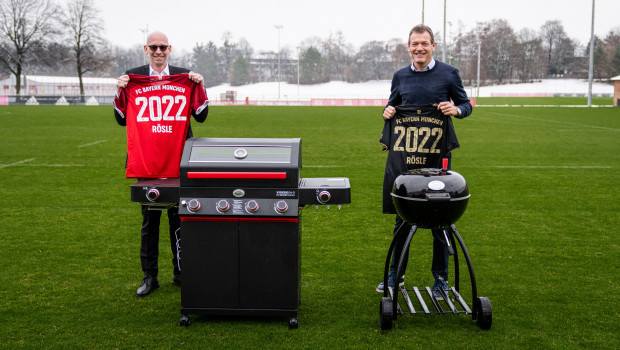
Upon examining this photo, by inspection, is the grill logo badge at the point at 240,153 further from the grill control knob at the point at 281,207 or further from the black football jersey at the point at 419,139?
the black football jersey at the point at 419,139

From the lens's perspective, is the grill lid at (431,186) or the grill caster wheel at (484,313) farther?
the grill caster wheel at (484,313)

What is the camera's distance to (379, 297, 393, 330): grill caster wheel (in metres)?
3.69

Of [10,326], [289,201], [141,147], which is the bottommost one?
[10,326]

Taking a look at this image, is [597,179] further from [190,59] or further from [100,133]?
[190,59]

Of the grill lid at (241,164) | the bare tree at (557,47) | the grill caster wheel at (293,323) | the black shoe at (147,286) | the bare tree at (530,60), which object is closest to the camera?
the grill lid at (241,164)

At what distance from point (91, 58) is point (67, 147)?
59271mm

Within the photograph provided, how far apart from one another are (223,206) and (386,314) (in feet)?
4.07

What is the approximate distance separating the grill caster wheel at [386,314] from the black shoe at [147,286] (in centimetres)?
182

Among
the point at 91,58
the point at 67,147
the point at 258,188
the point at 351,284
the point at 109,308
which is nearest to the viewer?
the point at 258,188

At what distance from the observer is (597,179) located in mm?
10047

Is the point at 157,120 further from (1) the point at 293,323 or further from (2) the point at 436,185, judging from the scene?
(2) the point at 436,185

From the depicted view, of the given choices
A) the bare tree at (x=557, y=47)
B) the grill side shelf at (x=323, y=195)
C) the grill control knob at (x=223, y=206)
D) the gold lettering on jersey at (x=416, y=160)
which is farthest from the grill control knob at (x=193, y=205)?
the bare tree at (x=557, y=47)

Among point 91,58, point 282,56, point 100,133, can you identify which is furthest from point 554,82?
point 100,133

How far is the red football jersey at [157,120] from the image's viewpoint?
4.15m
